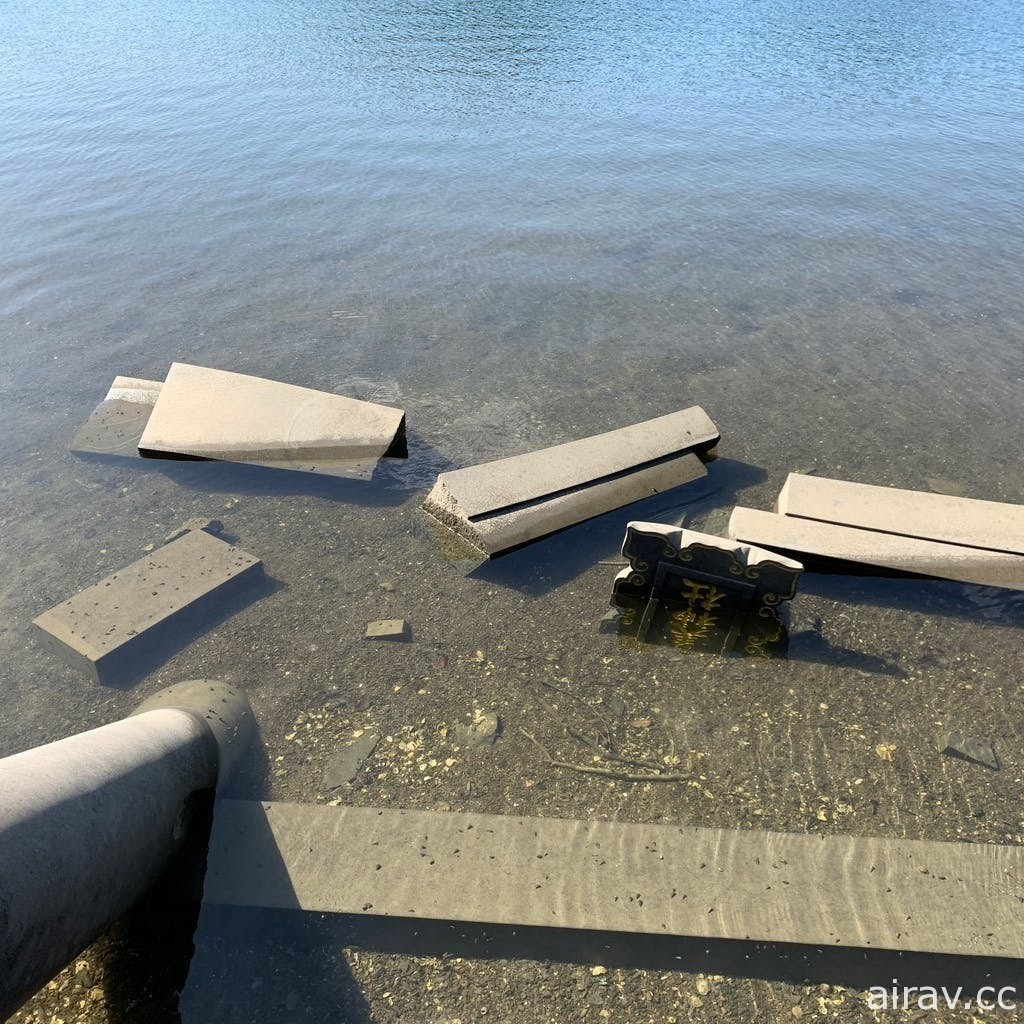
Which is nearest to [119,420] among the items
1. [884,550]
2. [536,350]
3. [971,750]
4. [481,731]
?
[536,350]

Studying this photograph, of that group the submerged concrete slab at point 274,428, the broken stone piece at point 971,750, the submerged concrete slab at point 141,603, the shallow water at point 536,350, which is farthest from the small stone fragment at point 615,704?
the submerged concrete slab at point 274,428

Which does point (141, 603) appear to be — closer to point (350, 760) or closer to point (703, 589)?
point (350, 760)

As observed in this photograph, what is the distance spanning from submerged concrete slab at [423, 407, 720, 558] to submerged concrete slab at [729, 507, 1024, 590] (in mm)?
942

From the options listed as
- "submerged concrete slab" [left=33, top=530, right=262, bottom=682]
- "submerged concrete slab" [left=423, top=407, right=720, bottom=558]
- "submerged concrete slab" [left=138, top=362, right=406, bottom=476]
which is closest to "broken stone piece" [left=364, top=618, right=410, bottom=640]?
"submerged concrete slab" [left=423, top=407, right=720, bottom=558]

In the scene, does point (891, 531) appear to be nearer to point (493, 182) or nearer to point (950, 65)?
point (493, 182)

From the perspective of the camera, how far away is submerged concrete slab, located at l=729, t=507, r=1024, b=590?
5.36m

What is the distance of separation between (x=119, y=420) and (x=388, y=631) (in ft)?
12.6

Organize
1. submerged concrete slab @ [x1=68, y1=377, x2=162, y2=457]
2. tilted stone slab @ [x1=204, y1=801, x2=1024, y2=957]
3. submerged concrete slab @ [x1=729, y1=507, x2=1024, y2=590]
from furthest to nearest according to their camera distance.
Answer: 1. submerged concrete slab @ [x1=68, y1=377, x2=162, y2=457]
2. submerged concrete slab @ [x1=729, y1=507, x2=1024, y2=590]
3. tilted stone slab @ [x1=204, y1=801, x2=1024, y2=957]

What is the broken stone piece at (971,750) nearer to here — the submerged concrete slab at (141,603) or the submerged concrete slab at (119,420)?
the submerged concrete slab at (141,603)

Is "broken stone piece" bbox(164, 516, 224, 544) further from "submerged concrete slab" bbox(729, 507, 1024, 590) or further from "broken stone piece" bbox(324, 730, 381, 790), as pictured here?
"submerged concrete slab" bbox(729, 507, 1024, 590)

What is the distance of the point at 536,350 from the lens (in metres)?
8.47

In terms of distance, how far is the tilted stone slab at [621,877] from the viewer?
3539 millimetres

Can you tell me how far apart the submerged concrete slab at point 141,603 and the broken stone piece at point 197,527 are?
0.20 metres

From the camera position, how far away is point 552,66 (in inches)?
763
